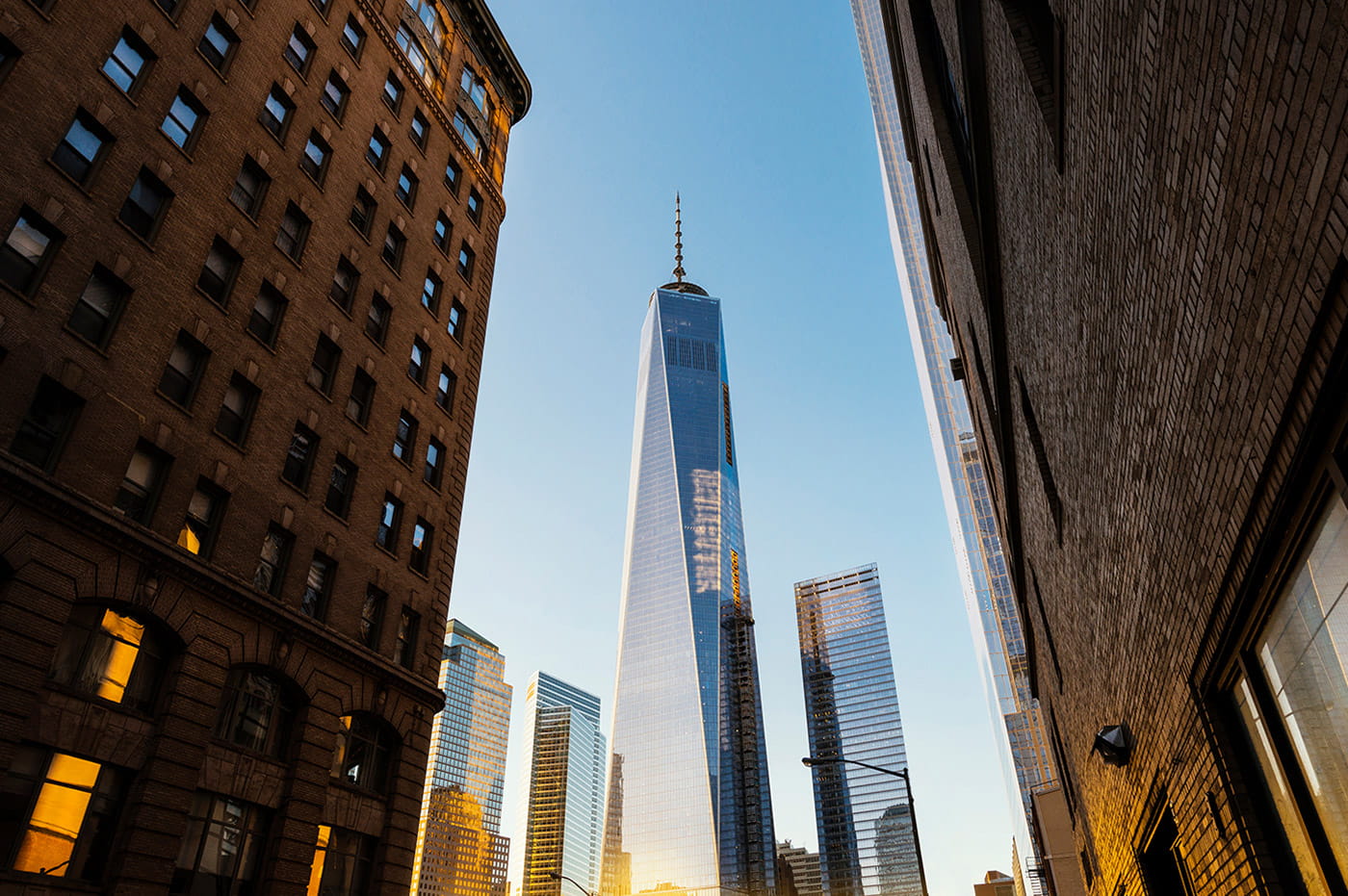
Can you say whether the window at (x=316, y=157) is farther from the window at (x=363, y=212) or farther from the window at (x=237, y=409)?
the window at (x=237, y=409)

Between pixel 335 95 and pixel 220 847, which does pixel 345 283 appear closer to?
pixel 335 95

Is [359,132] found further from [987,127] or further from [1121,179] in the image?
[1121,179]

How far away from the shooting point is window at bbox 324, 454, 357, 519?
25.5 metres

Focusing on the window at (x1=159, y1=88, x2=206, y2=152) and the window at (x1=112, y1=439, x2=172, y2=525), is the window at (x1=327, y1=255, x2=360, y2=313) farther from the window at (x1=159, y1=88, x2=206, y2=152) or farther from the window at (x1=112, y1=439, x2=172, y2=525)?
the window at (x1=112, y1=439, x2=172, y2=525)

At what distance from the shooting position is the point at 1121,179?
5801 mm

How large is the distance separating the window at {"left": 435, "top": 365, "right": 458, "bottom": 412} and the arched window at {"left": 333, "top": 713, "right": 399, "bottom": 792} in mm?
12139

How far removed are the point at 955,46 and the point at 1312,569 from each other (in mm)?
9566

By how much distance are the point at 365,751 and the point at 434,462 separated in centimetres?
1069

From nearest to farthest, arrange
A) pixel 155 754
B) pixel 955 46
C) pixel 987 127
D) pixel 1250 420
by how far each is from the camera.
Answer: pixel 1250 420
pixel 987 127
pixel 955 46
pixel 155 754

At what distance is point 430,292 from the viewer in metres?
33.6

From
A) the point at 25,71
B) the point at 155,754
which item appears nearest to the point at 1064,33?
the point at 155,754

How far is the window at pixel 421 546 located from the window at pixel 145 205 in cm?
1198

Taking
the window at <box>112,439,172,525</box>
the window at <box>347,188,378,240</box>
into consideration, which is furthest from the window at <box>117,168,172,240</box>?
the window at <box>347,188,378,240</box>

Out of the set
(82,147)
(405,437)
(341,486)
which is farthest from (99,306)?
(405,437)
